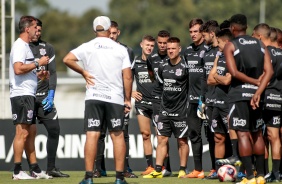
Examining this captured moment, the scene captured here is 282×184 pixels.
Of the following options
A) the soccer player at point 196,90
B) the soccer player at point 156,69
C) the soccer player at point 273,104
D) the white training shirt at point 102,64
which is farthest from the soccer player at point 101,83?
the soccer player at point 156,69

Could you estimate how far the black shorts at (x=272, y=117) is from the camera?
14.5 meters

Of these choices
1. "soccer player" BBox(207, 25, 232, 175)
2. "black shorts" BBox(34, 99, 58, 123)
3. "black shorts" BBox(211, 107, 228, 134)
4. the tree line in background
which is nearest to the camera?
"soccer player" BBox(207, 25, 232, 175)

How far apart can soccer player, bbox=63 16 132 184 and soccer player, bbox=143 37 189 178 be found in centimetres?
260

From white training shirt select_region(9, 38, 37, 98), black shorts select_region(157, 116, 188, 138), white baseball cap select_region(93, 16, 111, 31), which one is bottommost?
black shorts select_region(157, 116, 188, 138)

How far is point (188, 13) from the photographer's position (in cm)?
9475

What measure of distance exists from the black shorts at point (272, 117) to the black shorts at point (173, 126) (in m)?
1.93

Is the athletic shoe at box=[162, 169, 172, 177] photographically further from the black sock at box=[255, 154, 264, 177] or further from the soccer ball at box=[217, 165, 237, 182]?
the black sock at box=[255, 154, 264, 177]

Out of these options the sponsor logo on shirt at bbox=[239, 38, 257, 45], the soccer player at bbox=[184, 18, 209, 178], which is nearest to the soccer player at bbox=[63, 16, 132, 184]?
the sponsor logo on shirt at bbox=[239, 38, 257, 45]

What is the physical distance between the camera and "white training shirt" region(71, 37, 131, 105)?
13328mm

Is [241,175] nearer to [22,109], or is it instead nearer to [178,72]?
[178,72]

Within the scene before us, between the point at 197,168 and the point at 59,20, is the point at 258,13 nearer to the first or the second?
the point at 59,20

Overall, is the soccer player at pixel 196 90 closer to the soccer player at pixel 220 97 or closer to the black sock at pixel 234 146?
the soccer player at pixel 220 97

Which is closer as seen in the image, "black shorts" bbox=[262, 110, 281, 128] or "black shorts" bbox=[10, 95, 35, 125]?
"black shorts" bbox=[262, 110, 281, 128]

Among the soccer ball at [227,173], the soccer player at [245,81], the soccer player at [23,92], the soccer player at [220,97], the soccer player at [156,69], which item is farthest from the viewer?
the soccer player at [156,69]
